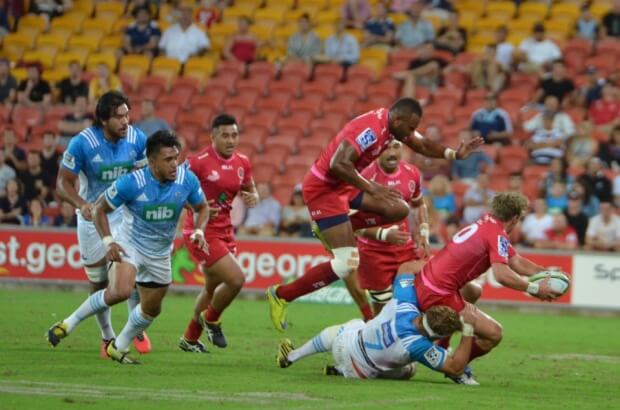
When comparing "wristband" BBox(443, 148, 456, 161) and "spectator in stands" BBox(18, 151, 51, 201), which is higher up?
"wristband" BBox(443, 148, 456, 161)

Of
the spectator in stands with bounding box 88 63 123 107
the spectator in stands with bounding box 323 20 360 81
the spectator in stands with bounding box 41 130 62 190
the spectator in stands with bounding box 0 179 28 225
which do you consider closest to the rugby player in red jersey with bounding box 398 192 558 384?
the spectator in stands with bounding box 0 179 28 225

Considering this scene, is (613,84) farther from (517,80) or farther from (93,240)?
(93,240)

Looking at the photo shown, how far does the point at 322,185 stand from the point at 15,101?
51.1 feet

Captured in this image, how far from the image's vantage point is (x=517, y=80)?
26.2 m

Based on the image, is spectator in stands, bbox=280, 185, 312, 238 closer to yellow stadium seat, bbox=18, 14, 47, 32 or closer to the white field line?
yellow stadium seat, bbox=18, 14, 47, 32

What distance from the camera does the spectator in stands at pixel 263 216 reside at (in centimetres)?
2353

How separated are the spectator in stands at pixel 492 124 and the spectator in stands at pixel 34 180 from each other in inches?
299

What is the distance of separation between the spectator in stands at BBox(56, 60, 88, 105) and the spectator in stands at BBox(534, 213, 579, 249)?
9828mm

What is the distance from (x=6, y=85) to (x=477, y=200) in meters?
10.7

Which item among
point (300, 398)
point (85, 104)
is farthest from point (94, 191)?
point (85, 104)

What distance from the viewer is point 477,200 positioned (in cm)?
2305

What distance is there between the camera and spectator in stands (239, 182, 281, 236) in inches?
926

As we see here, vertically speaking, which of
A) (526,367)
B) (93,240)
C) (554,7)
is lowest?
(526,367)

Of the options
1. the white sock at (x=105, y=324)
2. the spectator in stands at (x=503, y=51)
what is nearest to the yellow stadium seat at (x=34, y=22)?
the spectator in stands at (x=503, y=51)
